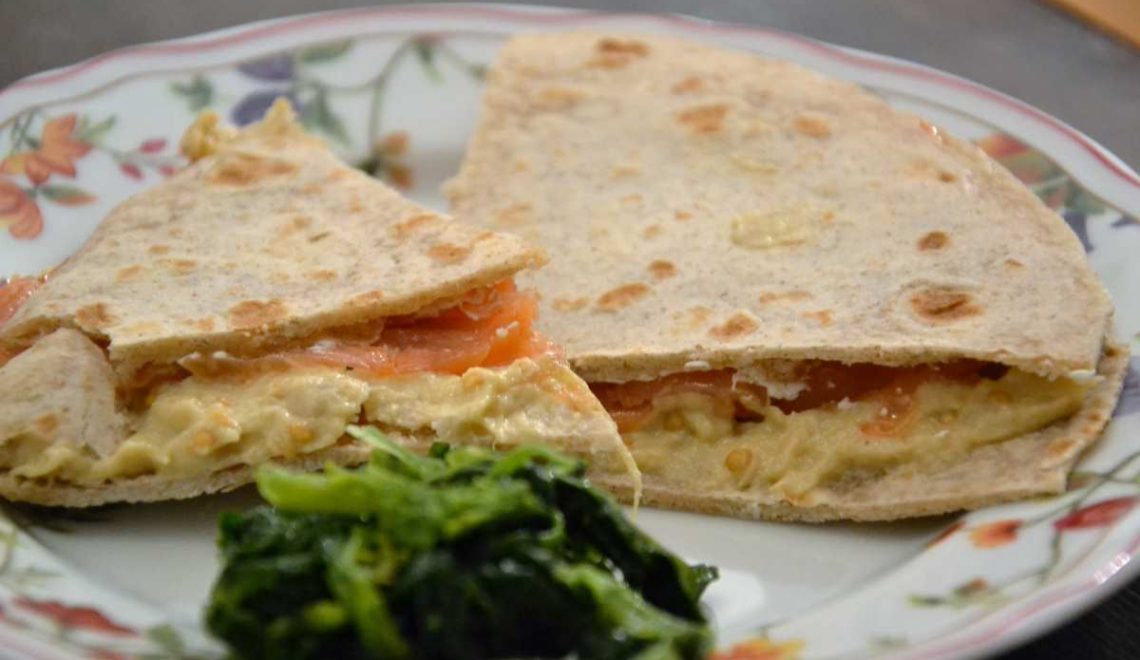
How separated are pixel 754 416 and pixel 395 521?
1.41 metres

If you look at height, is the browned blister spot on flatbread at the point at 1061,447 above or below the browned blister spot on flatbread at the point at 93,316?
below

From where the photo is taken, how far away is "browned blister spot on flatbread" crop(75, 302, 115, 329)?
11.8 feet

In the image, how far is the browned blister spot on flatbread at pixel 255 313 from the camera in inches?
141

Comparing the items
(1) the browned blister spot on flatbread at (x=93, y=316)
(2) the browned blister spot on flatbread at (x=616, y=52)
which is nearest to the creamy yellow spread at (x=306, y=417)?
(1) the browned blister spot on flatbread at (x=93, y=316)

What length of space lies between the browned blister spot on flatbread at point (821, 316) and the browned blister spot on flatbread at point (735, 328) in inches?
5.7

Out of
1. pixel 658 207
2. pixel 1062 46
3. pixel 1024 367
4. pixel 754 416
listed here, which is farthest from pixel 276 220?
pixel 1062 46

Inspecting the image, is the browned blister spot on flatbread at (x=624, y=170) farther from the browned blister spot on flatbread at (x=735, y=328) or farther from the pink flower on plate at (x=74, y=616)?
the pink flower on plate at (x=74, y=616)

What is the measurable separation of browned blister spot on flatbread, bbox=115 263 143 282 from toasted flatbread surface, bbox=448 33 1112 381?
106 centimetres

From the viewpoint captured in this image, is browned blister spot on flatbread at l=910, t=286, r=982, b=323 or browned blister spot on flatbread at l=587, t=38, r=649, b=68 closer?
browned blister spot on flatbread at l=910, t=286, r=982, b=323

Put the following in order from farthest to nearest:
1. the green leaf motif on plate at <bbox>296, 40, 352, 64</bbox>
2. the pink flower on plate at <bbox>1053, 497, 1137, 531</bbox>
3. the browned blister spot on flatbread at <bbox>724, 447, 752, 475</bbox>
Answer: the green leaf motif on plate at <bbox>296, 40, 352, 64</bbox> < the browned blister spot on flatbread at <bbox>724, 447, 752, 475</bbox> < the pink flower on plate at <bbox>1053, 497, 1137, 531</bbox>

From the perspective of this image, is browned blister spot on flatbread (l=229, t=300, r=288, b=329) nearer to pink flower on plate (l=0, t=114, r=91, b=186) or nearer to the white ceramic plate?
the white ceramic plate

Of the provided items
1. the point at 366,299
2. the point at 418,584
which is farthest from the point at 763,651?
the point at 366,299

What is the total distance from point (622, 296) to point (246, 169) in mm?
1316

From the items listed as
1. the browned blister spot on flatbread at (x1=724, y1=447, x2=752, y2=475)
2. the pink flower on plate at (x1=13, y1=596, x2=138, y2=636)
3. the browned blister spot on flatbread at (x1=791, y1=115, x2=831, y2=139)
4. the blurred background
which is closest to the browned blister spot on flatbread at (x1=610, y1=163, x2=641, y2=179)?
the browned blister spot on flatbread at (x1=791, y1=115, x2=831, y2=139)
